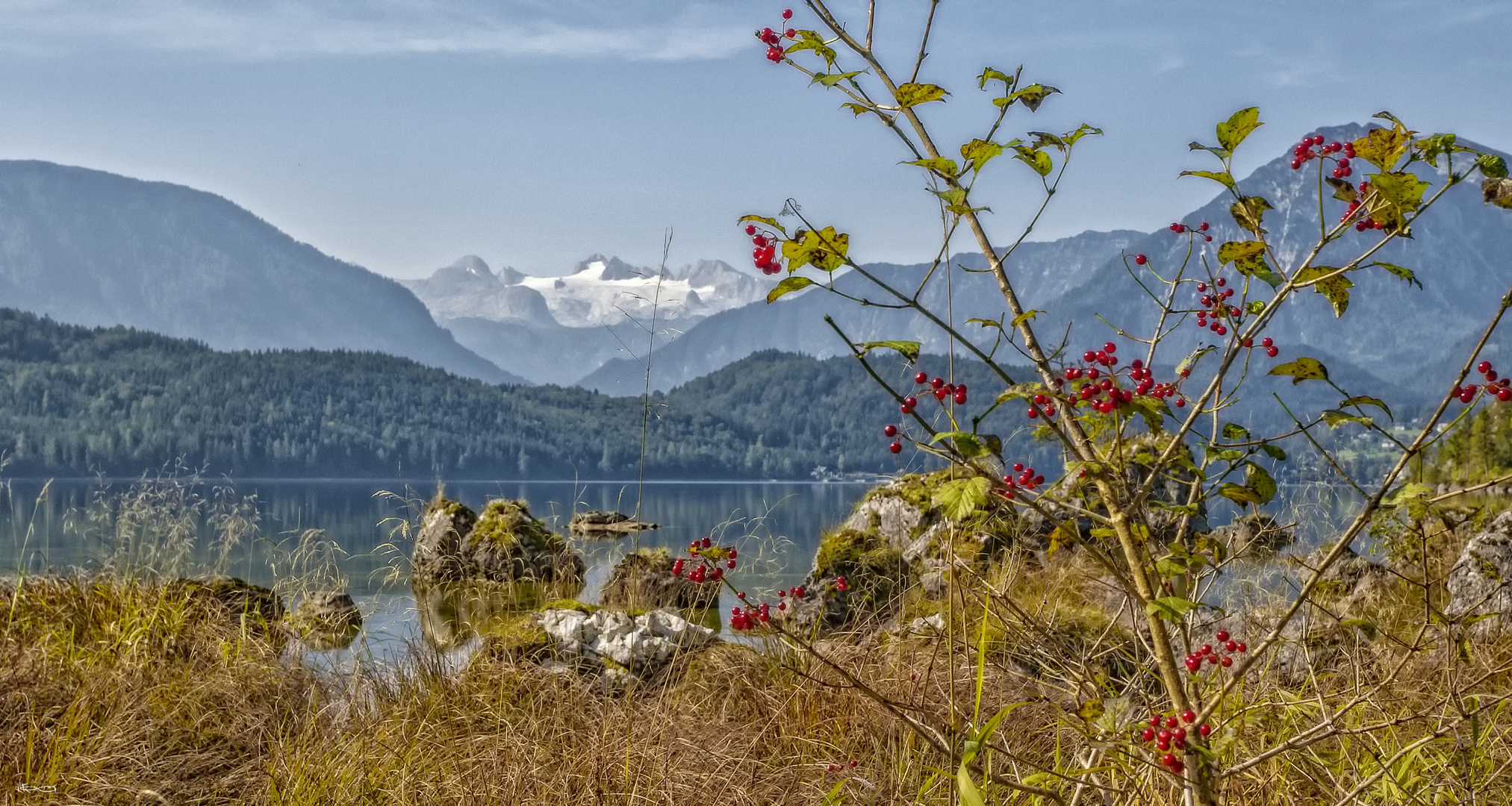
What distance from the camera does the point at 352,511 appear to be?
108ft

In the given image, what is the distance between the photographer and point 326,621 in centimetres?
700

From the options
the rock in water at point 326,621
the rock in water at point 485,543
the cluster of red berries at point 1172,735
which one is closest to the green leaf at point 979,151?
the cluster of red berries at point 1172,735

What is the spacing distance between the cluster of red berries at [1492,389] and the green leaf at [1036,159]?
779 millimetres

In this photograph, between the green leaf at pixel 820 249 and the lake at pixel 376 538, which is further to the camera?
the lake at pixel 376 538

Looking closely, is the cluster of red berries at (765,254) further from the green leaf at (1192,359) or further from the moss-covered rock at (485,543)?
the moss-covered rock at (485,543)

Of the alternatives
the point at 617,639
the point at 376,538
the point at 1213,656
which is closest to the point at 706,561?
the point at 1213,656

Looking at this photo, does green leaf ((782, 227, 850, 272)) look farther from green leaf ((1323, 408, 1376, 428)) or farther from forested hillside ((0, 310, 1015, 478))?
forested hillside ((0, 310, 1015, 478))

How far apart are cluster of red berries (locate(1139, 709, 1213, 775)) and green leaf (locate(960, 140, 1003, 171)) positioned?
1070mm

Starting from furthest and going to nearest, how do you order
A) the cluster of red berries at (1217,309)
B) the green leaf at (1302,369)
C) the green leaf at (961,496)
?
the cluster of red berries at (1217,309)
the green leaf at (1302,369)
the green leaf at (961,496)

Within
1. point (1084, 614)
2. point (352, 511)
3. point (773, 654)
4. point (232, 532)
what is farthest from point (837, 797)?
point (352, 511)

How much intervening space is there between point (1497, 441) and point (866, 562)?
34.4 feet

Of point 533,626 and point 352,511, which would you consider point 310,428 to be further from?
point 533,626

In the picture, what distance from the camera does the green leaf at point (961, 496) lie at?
1.47 meters

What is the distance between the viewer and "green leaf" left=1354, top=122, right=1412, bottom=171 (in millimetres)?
1756
